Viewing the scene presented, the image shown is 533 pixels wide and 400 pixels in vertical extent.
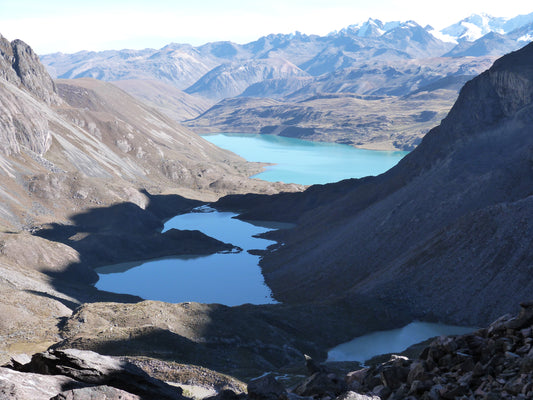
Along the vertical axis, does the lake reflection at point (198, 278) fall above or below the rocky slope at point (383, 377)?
below

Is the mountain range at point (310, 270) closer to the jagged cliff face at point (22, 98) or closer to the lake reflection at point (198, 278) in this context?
the jagged cliff face at point (22, 98)

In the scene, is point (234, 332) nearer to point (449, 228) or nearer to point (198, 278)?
point (449, 228)

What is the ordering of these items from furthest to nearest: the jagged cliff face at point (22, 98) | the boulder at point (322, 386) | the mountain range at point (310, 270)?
the jagged cliff face at point (22, 98) → the boulder at point (322, 386) → the mountain range at point (310, 270)

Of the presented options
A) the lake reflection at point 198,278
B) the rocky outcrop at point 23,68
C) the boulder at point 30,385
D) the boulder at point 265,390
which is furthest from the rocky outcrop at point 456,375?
the rocky outcrop at point 23,68

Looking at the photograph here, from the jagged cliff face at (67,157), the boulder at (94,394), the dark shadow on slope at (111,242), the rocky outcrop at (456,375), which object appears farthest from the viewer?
the jagged cliff face at (67,157)

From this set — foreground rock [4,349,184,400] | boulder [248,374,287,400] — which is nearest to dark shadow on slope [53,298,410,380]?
boulder [248,374,287,400]
